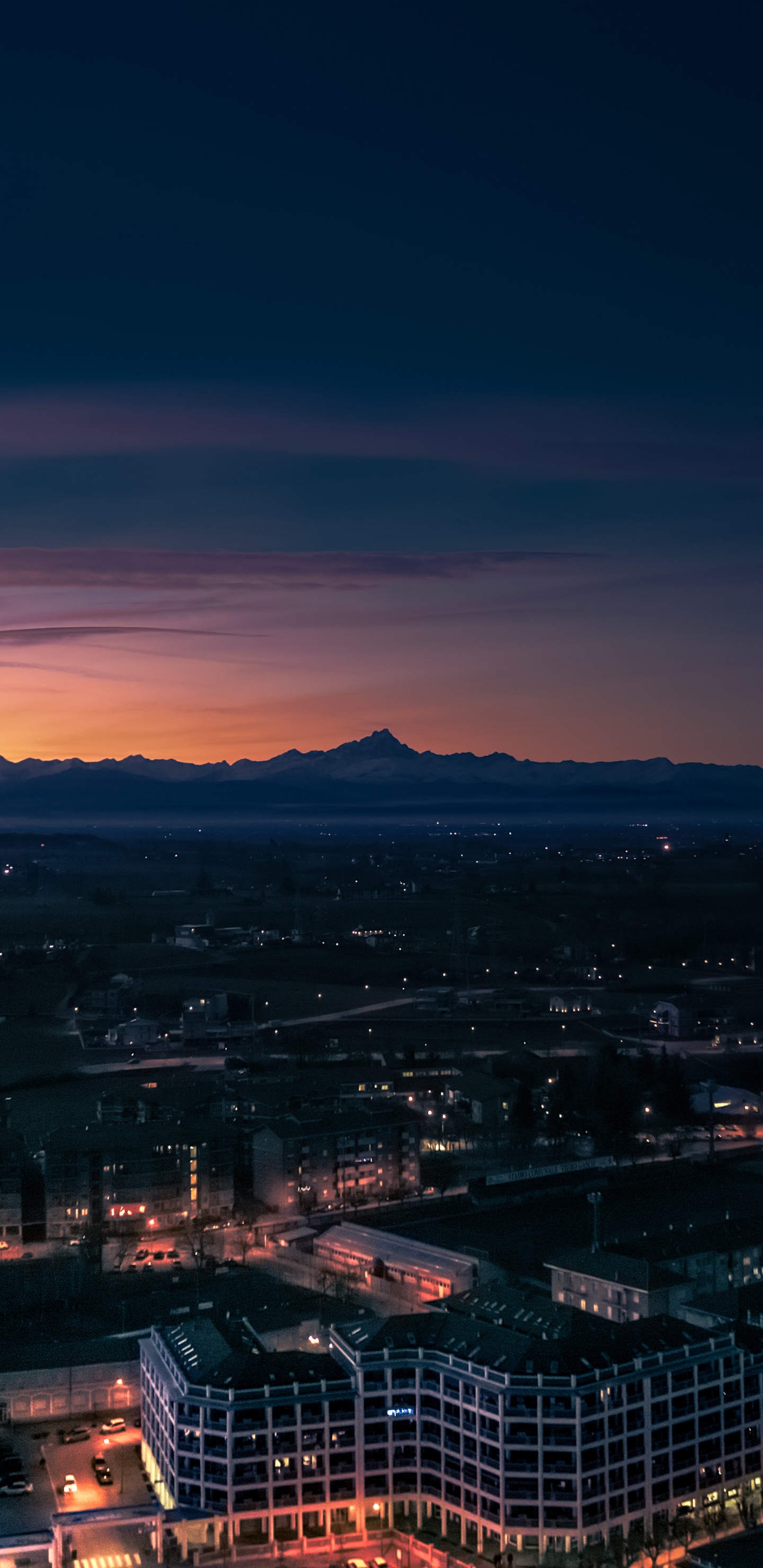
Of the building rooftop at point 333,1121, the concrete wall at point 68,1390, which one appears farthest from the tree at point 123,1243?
the concrete wall at point 68,1390

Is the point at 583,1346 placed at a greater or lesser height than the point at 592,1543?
greater

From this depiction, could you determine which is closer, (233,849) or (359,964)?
(359,964)

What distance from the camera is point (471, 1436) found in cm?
732

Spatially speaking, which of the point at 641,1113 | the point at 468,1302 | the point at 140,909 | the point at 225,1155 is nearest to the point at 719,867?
the point at 140,909

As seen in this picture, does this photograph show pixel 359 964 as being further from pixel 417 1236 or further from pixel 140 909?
pixel 417 1236

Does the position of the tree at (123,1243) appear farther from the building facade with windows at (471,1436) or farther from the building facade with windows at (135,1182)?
the building facade with windows at (471,1436)

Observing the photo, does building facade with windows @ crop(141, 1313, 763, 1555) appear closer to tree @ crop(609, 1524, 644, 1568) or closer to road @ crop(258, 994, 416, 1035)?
tree @ crop(609, 1524, 644, 1568)

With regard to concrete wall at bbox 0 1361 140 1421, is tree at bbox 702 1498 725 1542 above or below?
below

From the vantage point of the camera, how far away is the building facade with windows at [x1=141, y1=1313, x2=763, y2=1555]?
283 inches

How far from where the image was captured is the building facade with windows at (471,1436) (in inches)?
283

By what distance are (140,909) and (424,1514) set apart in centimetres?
3054

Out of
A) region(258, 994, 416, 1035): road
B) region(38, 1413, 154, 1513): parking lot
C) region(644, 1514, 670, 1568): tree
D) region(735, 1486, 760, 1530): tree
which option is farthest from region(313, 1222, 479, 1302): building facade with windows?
region(258, 994, 416, 1035): road

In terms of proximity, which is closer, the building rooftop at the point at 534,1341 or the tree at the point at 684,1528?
the tree at the point at 684,1528

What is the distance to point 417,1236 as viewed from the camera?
11711 millimetres
